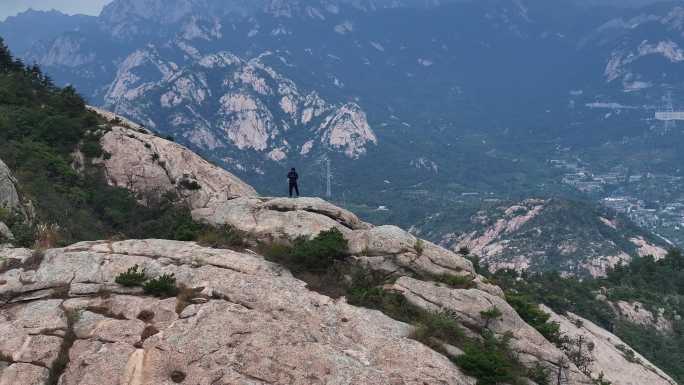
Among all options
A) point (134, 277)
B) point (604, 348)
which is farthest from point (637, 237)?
point (134, 277)

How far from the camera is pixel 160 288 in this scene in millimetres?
18375

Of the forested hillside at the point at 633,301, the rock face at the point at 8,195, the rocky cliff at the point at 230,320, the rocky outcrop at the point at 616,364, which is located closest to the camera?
the rocky cliff at the point at 230,320

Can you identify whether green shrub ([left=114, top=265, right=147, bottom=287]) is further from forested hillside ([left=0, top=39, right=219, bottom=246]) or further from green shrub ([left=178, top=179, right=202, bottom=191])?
green shrub ([left=178, top=179, right=202, bottom=191])

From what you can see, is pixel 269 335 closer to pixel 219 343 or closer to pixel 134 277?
pixel 219 343

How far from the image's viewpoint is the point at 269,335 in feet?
54.3

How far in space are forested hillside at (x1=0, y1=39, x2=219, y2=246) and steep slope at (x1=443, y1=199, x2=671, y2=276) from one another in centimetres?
12087

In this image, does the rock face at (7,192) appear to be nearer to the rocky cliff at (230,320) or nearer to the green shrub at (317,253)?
the rocky cliff at (230,320)

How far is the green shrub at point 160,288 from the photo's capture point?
1834 cm

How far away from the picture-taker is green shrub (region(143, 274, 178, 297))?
18.3m

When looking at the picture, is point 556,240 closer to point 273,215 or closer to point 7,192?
point 273,215

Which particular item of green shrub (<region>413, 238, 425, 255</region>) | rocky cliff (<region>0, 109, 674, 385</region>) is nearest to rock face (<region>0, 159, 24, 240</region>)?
rocky cliff (<region>0, 109, 674, 385</region>)

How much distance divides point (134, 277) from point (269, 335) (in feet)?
19.0

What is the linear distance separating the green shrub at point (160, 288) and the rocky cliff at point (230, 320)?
30 centimetres

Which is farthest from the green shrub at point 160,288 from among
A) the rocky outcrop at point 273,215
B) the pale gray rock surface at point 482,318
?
the pale gray rock surface at point 482,318
